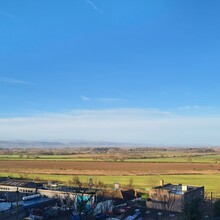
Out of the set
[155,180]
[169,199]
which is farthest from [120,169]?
[169,199]

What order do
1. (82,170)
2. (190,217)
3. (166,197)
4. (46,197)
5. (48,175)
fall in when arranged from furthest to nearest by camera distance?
(82,170) < (48,175) < (46,197) < (166,197) < (190,217)

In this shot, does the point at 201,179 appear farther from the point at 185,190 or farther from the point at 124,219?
the point at 124,219

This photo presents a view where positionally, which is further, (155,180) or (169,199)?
(155,180)

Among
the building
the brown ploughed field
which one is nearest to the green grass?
the brown ploughed field

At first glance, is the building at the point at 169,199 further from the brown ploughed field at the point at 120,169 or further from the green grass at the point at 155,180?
the brown ploughed field at the point at 120,169

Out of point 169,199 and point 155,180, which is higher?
point 169,199

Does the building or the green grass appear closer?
the building

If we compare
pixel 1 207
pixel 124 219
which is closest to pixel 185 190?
pixel 124 219

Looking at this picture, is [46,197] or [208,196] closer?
[46,197]

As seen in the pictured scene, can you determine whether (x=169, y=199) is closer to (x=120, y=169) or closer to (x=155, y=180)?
(x=155, y=180)

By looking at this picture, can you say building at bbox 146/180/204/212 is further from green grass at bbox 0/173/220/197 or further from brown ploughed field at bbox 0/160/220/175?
brown ploughed field at bbox 0/160/220/175

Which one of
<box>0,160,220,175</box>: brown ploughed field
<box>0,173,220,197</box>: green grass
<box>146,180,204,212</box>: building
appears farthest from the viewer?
<box>0,160,220,175</box>: brown ploughed field
